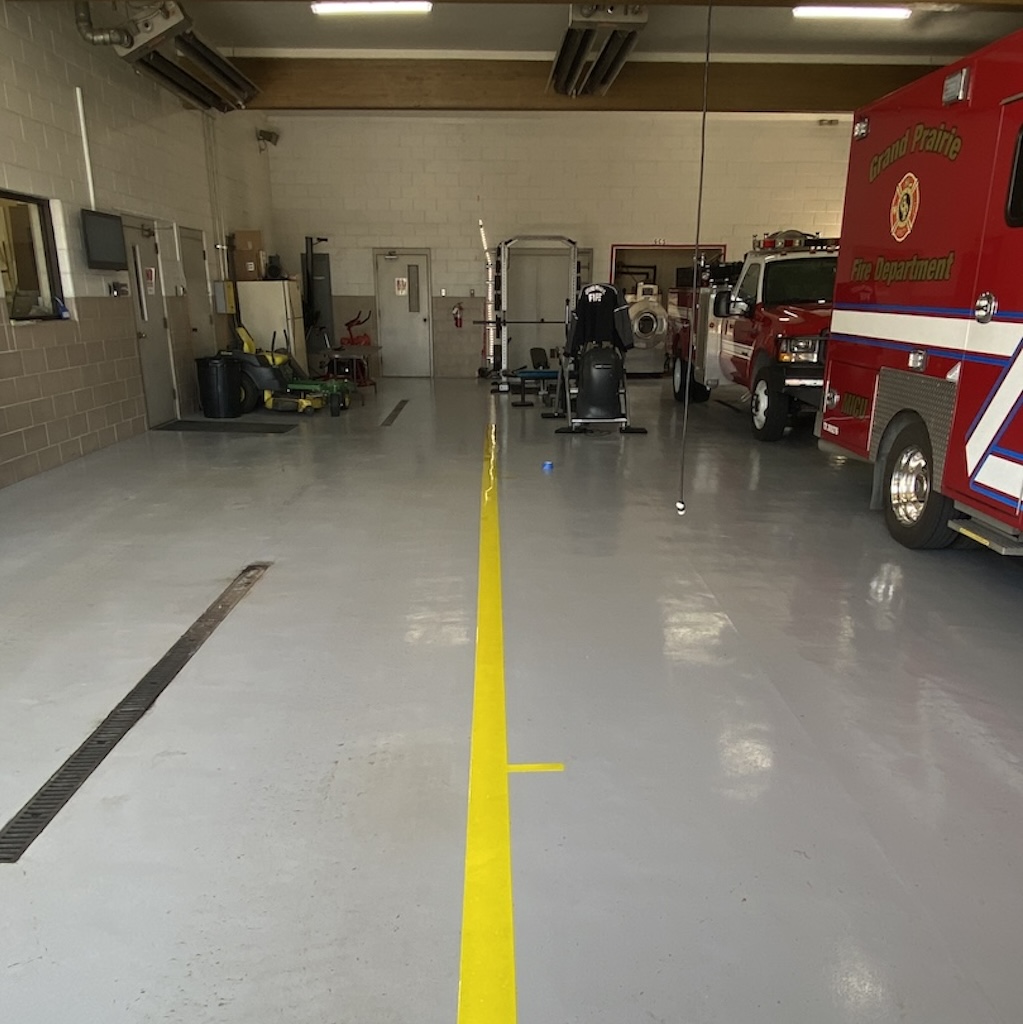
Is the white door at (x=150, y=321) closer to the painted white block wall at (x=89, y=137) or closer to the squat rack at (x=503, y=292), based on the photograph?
the painted white block wall at (x=89, y=137)

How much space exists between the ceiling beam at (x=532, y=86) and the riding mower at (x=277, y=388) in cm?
353

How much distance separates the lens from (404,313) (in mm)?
16344

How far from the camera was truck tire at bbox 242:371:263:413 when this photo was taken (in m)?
11.1

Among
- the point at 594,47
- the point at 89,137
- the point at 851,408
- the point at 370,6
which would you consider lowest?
the point at 851,408

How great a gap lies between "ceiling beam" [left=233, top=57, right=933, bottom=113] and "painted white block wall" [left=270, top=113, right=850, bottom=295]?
4594 millimetres

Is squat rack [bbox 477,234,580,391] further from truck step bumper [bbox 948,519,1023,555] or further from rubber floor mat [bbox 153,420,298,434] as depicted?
truck step bumper [bbox 948,519,1023,555]

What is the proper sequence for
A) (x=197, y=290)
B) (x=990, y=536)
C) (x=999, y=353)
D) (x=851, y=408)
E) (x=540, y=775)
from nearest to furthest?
(x=540, y=775) < (x=999, y=353) < (x=990, y=536) < (x=851, y=408) < (x=197, y=290)

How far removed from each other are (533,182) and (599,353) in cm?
815

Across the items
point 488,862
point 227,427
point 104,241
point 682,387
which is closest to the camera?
point 488,862

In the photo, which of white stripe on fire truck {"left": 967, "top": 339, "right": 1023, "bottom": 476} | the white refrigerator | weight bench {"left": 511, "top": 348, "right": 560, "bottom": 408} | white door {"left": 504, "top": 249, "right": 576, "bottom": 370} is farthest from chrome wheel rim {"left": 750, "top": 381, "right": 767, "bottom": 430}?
the white refrigerator

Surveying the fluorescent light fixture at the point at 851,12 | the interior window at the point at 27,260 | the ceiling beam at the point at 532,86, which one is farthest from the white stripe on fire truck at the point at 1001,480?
the ceiling beam at the point at 532,86

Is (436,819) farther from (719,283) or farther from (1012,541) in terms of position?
(719,283)

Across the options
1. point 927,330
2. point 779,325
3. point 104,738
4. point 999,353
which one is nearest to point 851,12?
point 779,325

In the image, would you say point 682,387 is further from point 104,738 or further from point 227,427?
point 104,738
